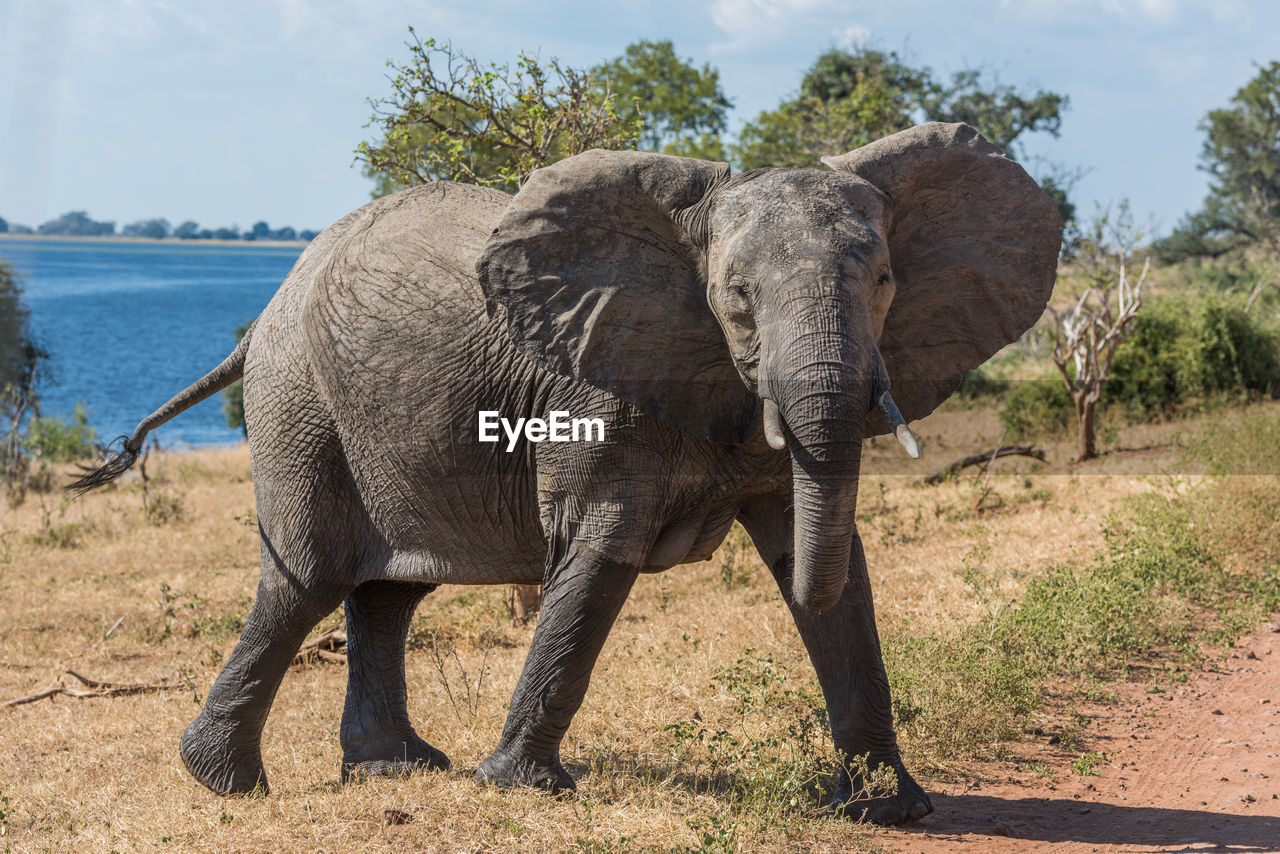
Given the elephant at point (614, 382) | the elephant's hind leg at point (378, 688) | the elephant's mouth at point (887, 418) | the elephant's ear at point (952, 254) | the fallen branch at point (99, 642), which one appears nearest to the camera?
the elephant's mouth at point (887, 418)

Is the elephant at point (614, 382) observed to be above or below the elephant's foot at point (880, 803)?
above

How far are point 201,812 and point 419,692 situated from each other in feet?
7.21

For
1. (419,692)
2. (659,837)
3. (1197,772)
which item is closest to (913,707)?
(1197,772)

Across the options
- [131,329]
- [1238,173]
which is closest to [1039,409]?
[1238,173]

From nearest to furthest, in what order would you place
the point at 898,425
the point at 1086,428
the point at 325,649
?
the point at 898,425 → the point at 325,649 → the point at 1086,428

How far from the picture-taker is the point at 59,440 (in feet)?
63.3

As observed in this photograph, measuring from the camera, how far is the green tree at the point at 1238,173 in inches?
1393

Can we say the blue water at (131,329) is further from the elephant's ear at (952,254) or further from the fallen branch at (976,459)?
the fallen branch at (976,459)

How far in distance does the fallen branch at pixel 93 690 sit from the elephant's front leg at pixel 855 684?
14.1 feet

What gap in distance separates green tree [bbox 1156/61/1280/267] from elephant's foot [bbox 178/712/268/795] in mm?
33390

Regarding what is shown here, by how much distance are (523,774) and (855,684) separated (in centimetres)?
135

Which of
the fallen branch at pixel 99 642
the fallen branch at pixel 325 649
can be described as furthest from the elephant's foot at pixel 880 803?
the fallen branch at pixel 99 642

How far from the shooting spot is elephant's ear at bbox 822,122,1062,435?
15.1 ft

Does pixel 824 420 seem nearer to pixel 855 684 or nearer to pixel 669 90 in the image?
pixel 855 684
